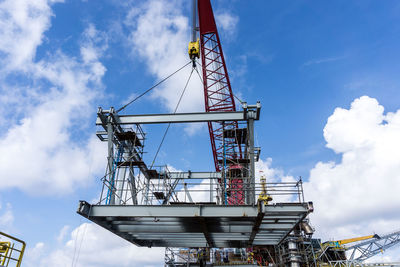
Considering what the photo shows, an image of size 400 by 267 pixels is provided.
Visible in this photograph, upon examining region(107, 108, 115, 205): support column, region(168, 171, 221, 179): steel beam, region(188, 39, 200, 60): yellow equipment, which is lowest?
region(107, 108, 115, 205): support column

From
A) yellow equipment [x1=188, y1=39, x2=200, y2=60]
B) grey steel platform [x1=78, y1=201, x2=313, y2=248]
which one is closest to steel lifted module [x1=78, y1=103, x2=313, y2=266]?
grey steel platform [x1=78, y1=201, x2=313, y2=248]

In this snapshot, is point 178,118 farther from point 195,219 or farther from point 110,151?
point 195,219

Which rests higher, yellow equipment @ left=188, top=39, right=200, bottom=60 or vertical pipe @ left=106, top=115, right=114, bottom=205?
yellow equipment @ left=188, top=39, right=200, bottom=60

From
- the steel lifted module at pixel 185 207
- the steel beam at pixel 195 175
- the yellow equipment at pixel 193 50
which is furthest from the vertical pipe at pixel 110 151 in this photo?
the yellow equipment at pixel 193 50

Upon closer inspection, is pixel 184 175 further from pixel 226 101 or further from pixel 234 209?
pixel 226 101

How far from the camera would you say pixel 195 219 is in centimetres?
1225

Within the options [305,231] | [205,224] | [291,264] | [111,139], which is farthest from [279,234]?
[305,231]

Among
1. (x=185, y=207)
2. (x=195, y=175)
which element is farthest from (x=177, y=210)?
(x=195, y=175)

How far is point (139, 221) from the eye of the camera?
1292 centimetres

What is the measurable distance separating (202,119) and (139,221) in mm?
6037

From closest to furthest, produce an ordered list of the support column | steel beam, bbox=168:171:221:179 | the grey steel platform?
the grey steel platform, the support column, steel beam, bbox=168:171:221:179

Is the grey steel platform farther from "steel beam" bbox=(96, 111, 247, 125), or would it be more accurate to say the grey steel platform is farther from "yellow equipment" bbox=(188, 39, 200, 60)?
"yellow equipment" bbox=(188, 39, 200, 60)

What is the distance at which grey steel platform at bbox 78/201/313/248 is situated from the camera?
456 inches

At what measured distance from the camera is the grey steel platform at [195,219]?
38.0 feet
